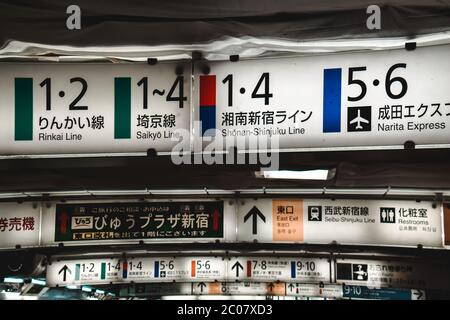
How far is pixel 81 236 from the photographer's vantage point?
6.72 metres

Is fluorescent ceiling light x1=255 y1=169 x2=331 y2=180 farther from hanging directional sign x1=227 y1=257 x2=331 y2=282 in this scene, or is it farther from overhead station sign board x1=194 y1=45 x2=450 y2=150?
hanging directional sign x1=227 y1=257 x2=331 y2=282

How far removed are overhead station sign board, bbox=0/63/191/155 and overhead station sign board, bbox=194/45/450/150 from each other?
239mm

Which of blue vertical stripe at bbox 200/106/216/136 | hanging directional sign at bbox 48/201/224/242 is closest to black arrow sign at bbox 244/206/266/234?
hanging directional sign at bbox 48/201/224/242

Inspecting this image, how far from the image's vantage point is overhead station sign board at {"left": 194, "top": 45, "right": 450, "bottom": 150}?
331 cm

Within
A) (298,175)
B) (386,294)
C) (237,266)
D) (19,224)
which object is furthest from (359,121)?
(386,294)

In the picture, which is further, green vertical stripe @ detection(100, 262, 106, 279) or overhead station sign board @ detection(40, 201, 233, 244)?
green vertical stripe @ detection(100, 262, 106, 279)

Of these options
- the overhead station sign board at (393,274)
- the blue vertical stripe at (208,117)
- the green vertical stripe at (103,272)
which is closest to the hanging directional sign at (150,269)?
the green vertical stripe at (103,272)

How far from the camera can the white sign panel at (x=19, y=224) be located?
6.78 m

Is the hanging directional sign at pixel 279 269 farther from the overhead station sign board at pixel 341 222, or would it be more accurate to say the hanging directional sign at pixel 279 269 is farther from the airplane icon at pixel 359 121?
the airplane icon at pixel 359 121

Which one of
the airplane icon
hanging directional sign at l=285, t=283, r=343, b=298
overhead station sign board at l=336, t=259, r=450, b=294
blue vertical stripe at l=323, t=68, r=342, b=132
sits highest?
blue vertical stripe at l=323, t=68, r=342, b=132

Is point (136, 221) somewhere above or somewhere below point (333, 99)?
below

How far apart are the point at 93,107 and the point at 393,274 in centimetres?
827

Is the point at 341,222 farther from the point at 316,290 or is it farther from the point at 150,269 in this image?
the point at 316,290

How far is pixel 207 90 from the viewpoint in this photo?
3604mm
